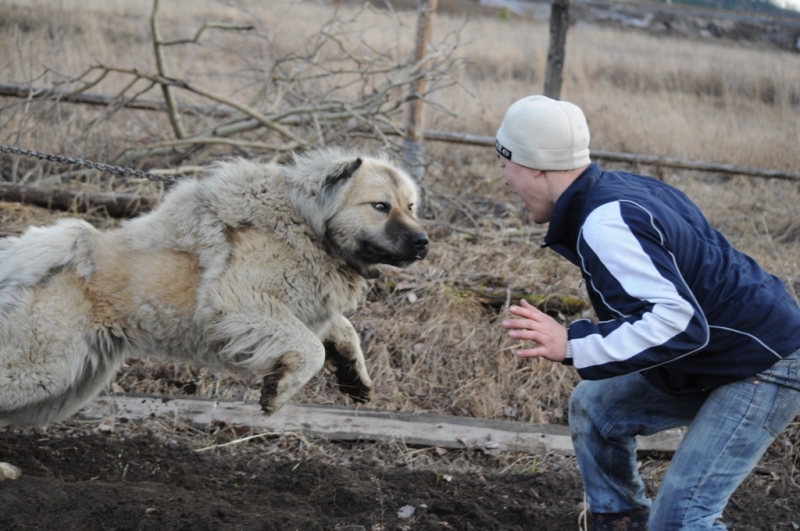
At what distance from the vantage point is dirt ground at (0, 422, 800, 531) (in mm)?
3662

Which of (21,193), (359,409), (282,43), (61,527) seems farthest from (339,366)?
(282,43)

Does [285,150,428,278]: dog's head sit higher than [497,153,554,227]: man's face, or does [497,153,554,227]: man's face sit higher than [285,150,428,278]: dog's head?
[497,153,554,227]: man's face

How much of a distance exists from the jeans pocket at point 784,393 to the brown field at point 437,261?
1.62m

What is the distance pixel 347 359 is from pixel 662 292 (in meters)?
2.47

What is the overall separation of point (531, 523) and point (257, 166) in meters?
2.66

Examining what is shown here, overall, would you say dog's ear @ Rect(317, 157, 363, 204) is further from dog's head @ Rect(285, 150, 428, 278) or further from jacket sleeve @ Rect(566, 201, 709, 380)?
jacket sleeve @ Rect(566, 201, 709, 380)

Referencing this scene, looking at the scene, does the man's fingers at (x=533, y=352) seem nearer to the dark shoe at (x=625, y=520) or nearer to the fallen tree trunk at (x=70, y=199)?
the dark shoe at (x=625, y=520)

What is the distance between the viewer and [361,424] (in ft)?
16.5

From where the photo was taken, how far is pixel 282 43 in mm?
14117

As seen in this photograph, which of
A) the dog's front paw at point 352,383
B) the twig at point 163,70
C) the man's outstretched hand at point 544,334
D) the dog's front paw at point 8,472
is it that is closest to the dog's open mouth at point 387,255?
the dog's front paw at point 352,383

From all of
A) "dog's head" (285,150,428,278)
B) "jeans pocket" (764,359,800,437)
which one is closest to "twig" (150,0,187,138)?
"dog's head" (285,150,428,278)

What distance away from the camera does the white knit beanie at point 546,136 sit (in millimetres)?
2801

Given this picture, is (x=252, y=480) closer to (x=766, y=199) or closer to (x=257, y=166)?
(x=257, y=166)

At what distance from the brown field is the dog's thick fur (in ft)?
2.29
